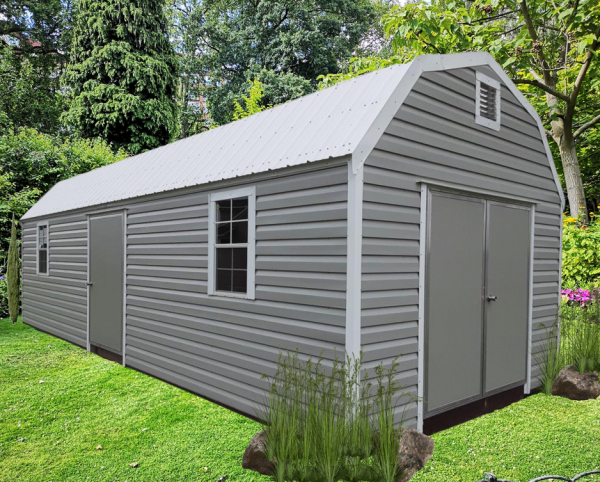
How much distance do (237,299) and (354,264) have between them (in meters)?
1.65

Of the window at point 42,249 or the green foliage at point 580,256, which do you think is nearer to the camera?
the green foliage at point 580,256

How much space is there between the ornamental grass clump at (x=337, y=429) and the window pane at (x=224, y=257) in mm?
1639

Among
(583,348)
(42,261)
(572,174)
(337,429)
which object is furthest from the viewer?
(572,174)

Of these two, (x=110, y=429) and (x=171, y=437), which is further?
(x=110, y=429)

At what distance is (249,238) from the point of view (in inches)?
178

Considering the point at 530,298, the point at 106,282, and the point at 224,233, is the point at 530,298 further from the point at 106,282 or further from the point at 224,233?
the point at 106,282

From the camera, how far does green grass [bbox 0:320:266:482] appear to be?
3600 mm

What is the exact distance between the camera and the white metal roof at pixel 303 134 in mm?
3705

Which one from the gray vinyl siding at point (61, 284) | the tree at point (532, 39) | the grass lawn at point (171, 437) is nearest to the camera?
the grass lawn at point (171, 437)

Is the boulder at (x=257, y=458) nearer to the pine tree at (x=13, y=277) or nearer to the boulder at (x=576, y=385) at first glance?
the boulder at (x=576, y=385)

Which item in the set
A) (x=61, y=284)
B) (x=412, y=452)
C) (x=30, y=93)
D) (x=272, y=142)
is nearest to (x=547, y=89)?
(x=272, y=142)

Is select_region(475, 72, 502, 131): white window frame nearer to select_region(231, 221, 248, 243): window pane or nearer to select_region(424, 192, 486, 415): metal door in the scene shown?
select_region(424, 192, 486, 415): metal door

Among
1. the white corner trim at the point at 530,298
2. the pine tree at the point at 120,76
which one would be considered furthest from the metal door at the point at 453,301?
the pine tree at the point at 120,76

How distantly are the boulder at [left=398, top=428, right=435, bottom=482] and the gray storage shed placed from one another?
0.31 m
